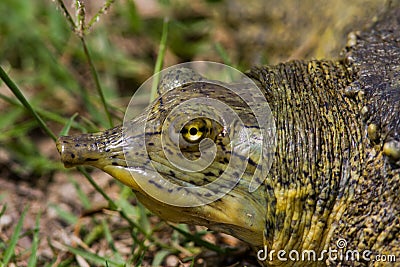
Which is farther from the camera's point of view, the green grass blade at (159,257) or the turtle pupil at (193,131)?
the green grass blade at (159,257)

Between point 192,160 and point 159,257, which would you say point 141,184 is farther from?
point 159,257

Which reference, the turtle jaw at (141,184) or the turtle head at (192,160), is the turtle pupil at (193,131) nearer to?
the turtle head at (192,160)

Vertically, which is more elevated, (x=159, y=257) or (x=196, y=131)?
(x=196, y=131)

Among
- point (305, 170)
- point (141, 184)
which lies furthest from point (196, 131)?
point (305, 170)

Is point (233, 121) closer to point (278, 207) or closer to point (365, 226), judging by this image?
point (278, 207)

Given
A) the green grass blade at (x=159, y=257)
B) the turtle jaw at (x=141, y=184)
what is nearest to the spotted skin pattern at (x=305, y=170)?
the turtle jaw at (x=141, y=184)

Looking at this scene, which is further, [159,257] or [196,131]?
[159,257]

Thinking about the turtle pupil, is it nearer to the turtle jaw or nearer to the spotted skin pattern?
the spotted skin pattern


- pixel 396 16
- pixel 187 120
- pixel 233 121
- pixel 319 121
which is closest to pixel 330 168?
pixel 319 121

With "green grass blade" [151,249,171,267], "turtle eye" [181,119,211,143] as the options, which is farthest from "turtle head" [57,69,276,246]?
"green grass blade" [151,249,171,267]
